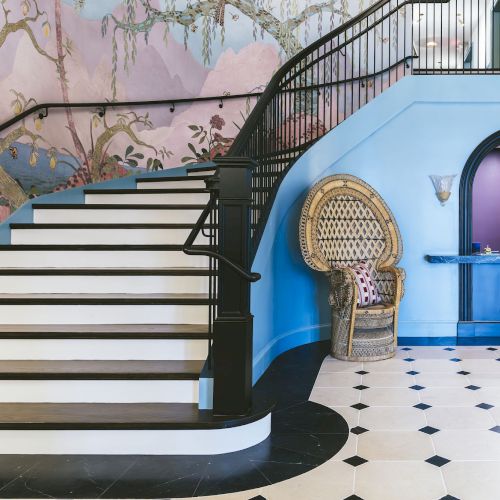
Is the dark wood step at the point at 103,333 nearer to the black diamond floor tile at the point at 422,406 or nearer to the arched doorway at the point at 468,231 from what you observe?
the black diamond floor tile at the point at 422,406

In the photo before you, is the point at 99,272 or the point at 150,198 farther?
the point at 150,198

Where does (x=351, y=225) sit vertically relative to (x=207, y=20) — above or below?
below

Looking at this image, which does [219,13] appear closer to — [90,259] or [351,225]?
[351,225]

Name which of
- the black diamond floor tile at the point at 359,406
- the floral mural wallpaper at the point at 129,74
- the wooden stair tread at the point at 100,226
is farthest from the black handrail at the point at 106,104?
the black diamond floor tile at the point at 359,406

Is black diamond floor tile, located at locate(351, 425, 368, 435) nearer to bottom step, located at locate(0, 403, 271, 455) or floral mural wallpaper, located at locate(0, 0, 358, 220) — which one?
bottom step, located at locate(0, 403, 271, 455)

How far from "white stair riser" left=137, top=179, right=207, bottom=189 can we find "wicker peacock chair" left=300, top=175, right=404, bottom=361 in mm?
1216

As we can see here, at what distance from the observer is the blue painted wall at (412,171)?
544cm

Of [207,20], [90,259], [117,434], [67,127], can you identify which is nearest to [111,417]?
[117,434]

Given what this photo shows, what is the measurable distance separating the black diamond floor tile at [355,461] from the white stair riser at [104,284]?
1.67 meters

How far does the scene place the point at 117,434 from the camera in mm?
2865

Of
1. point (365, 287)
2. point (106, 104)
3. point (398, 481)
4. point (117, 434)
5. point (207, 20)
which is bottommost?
point (398, 481)

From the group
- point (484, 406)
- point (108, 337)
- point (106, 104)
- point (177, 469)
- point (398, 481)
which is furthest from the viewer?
point (106, 104)

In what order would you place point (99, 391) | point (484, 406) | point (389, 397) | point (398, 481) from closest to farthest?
point (398, 481) → point (99, 391) → point (484, 406) → point (389, 397)

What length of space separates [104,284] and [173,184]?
1887 millimetres
